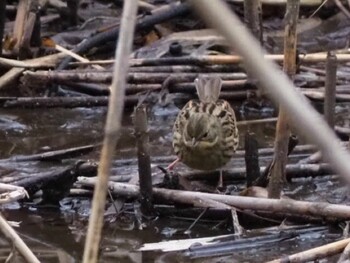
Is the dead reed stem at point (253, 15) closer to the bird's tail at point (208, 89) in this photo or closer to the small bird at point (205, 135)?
the bird's tail at point (208, 89)

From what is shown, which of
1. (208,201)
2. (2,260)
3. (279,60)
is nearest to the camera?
(2,260)

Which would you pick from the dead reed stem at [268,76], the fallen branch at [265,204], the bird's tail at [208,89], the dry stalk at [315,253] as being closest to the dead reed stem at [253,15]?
the bird's tail at [208,89]

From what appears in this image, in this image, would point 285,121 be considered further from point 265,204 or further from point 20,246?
point 20,246

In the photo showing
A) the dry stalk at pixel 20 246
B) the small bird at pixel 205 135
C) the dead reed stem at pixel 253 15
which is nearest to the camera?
the dry stalk at pixel 20 246

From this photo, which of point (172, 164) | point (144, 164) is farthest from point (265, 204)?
point (172, 164)

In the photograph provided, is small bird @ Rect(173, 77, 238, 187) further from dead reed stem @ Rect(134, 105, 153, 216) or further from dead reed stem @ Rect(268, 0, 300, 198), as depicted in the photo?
dead reed stem @ Rect(268, 0, 300, 198)

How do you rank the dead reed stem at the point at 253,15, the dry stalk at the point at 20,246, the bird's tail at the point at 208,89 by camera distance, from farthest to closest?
the dead reed stem at the point at 253,15
the bird's tail at the point at 208,89
the dry stalk at the point at 20,246

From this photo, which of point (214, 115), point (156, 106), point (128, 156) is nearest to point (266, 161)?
point (214, 115)

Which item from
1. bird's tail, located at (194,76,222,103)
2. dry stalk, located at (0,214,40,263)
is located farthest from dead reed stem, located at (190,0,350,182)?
bird's tail, located at (194,76,222,103)

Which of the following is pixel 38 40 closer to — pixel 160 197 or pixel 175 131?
pixel 175 131
